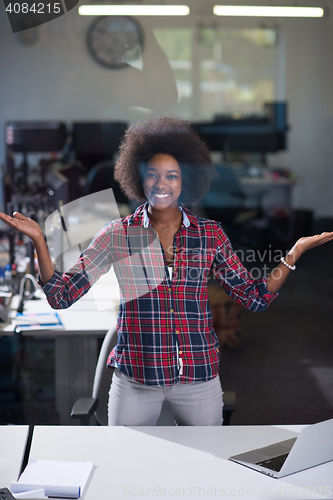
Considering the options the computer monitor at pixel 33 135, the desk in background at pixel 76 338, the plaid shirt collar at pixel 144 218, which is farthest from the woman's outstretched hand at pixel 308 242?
the computer monitor at pixel 33 135

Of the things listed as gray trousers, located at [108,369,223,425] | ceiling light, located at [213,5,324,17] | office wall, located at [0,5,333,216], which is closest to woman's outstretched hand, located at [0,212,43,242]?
gray trousers, located at [108,369,223,425]

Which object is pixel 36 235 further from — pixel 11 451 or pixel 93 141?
pixel 93 141

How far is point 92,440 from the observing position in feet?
4.69

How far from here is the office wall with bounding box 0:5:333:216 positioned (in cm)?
232

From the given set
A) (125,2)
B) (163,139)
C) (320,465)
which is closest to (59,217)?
(163,139)

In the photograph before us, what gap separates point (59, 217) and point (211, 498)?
1.58m

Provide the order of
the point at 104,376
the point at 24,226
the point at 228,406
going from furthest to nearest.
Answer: the point at 104,376
the point at 228,406
the point at 24,226

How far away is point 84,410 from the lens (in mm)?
1699

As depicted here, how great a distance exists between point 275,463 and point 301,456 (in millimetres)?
88

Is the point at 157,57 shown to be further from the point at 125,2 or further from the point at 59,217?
the point at 59,217

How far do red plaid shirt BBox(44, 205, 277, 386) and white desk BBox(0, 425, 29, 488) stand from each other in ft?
1.15

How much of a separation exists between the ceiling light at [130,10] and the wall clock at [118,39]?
0.03m

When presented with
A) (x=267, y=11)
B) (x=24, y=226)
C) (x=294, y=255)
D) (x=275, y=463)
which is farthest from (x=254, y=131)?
(x=275, y=463)

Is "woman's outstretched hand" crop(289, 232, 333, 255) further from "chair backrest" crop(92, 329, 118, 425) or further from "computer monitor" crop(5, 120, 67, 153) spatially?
"computer monitor" crop(5, 120, 67, 153)
